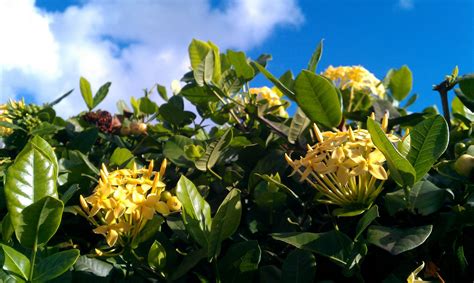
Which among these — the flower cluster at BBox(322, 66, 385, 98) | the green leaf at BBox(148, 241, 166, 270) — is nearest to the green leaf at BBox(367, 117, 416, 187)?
the green leaf at BBox(148, 241, 166, 270)

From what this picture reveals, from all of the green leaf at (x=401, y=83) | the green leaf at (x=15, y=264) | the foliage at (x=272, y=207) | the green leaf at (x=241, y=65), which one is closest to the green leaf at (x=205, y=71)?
the foliage at (x=272, y=207)

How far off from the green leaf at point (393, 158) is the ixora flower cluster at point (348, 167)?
0.03 metres

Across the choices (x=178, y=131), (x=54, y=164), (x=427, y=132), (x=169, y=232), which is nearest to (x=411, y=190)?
(x=427, y=132)

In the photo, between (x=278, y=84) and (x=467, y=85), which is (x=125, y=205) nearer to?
(x=278, y=84)

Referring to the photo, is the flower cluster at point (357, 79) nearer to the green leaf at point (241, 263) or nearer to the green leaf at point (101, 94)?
the green leaf at point (101, 94)

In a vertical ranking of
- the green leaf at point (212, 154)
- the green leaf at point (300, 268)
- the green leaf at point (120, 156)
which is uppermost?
the green leaf at point (120, 156)

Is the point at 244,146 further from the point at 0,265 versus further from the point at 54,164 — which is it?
the point at 0,265

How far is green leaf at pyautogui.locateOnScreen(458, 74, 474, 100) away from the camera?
1.71 metres

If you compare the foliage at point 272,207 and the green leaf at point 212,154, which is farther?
the green leaf at point 212,154

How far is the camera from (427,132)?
50.5 inches

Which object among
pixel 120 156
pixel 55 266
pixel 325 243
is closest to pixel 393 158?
pixel 325 243

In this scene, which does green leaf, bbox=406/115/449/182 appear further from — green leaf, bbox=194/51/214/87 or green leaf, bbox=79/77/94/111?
green leaf, bbox=79/77/94/111

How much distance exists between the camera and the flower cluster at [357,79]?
2626mm

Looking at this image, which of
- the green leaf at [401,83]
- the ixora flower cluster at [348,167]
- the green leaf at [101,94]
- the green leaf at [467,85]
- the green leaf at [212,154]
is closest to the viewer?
the ixora flower cluster at [348,167]
